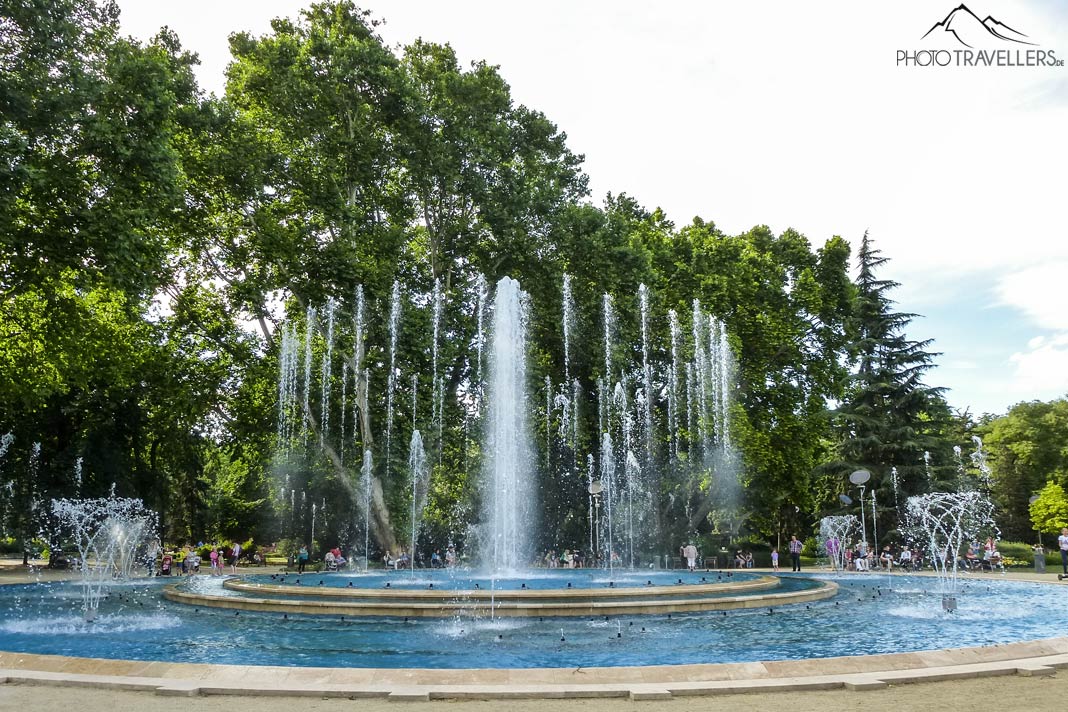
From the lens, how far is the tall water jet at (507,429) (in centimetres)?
2698

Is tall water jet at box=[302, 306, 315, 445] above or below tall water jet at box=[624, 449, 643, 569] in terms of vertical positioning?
above

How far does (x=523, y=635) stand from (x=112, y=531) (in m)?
21.9

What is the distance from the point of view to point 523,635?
12281 millimetres

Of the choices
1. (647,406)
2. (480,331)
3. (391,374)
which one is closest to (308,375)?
(391,374)

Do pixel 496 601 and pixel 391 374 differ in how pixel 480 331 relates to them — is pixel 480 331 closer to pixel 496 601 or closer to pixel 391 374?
pixel 391 374

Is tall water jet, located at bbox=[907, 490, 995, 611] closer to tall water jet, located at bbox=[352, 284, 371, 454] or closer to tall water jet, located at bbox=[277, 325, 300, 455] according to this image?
tall water jet, located at bbox=[352, 284, 371, 454]

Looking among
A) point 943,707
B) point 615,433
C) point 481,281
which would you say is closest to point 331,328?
point 481,281

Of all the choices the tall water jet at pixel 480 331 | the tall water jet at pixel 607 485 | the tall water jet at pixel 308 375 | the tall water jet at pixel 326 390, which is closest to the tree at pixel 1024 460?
the tall water jet at pixel 607 485

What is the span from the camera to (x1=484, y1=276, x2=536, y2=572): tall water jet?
27.0 metres

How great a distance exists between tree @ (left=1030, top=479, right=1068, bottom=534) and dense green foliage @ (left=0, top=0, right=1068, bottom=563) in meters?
13.0

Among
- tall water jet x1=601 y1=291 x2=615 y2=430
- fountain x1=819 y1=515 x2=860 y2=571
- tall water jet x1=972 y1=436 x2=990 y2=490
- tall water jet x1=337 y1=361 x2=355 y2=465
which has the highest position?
tall water jet x1=601 y1=291 x2=615 y2=430

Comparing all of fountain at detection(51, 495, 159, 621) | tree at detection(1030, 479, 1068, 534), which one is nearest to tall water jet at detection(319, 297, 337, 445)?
fountain at detection(51, 495, 159, 621)

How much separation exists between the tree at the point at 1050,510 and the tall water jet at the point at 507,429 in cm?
3174

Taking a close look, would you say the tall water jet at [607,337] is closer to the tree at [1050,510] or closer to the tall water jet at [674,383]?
the tall water jet at [674,383]
